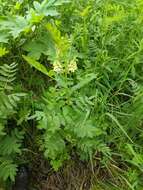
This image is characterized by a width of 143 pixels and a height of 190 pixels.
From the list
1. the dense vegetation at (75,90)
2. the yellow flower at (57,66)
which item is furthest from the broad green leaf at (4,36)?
the yellow flower at (57,66)

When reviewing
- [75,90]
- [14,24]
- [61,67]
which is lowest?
[75,90]

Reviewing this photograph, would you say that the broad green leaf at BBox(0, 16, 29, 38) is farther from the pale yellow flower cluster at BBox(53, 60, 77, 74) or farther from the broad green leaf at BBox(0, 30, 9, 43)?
the pale yellow flower cluster at BBox(53, 60, 77, 74)

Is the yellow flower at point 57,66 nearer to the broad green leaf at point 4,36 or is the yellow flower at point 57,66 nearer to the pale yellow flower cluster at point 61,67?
the pale yellow flower cluster at point 61,67

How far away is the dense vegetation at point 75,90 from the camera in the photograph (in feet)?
5.60

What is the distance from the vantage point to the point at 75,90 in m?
1.75

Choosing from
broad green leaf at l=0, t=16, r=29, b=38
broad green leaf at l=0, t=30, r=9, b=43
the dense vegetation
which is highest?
broad green leaf at l=0, t=16, r=29, b=38

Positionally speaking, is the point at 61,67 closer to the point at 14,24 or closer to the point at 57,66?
the point at 57,66

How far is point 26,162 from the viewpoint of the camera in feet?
6.25

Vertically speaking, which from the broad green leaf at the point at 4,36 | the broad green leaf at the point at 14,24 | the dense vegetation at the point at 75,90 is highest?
the broad green leaf at the point at 14,24

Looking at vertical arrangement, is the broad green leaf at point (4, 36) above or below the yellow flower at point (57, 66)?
above

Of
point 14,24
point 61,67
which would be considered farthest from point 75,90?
point 14,24

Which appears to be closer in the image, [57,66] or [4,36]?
[57,66]

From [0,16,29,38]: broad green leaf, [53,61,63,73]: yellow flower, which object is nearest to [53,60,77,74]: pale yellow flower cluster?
[53,61,63,73]: yellow flower

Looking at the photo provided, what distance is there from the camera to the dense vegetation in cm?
171
